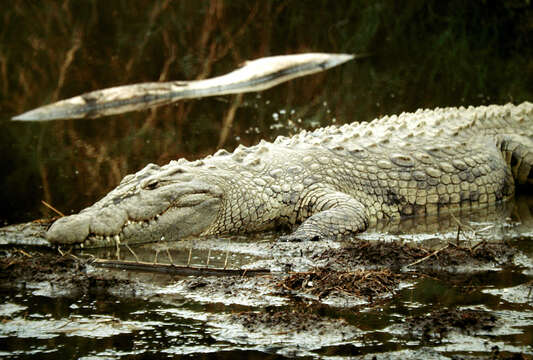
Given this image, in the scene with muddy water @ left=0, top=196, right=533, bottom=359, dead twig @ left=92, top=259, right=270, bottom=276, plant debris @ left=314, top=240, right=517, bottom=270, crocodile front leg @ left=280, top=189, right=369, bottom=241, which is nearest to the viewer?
muddy water @ left=0, top=196, right=533, bottom=359

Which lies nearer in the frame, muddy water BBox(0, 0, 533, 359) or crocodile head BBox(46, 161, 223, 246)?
muddy water BBox(0, 0, 533, 359)

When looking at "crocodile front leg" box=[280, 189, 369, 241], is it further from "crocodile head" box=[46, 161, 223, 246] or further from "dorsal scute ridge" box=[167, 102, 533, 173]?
"crocodile head" box=[46, 161, 223, 246]

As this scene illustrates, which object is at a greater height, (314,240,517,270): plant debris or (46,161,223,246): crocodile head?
(46,161,223,246): crocodile head

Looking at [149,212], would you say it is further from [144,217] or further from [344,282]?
[344,282]

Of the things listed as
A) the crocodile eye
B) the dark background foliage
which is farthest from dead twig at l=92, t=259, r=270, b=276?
the dark background foliage

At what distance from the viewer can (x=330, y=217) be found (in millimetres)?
5828

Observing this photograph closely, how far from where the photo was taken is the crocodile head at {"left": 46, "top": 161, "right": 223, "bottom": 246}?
559cm

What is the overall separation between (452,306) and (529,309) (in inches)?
16.7

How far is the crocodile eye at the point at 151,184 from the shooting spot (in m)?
5.81

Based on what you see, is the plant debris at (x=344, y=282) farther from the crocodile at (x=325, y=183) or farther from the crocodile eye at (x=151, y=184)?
the crocodile eye at (x=151, y=184)

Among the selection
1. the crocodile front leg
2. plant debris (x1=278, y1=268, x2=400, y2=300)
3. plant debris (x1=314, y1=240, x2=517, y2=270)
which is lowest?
plant debris (x1=278, y1=268, x2=400, y2=300)

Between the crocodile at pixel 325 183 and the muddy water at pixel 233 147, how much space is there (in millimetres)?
227

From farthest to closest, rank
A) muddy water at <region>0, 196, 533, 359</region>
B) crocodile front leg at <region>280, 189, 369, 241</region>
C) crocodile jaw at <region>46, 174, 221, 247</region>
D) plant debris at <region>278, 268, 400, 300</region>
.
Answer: crocodile front leg at <region>280, 189, 369, 241</region>
crocodile jaw at <region>46, 174, 221, 247</region>
plant debris at <region>278, 268, 400, 300</region>
muddy water at <region>0, 196, 533, 359</region>

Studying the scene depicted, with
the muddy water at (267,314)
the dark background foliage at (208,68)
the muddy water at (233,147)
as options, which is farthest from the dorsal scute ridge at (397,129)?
the dark background foliage at (208,68)
